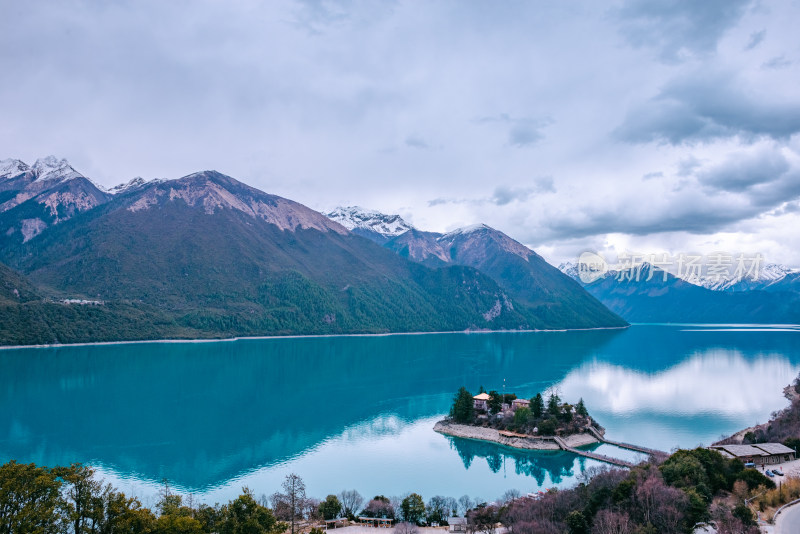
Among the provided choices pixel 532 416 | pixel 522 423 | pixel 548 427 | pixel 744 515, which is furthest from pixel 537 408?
pixel 744 515

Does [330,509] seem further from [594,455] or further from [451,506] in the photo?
[594,455]

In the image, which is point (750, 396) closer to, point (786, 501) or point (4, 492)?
point (786, 501)

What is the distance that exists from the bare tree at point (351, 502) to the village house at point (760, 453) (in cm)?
2648

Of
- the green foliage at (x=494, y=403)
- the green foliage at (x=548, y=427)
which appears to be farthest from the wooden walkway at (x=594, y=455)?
the green foliage at (x=494, y=403)

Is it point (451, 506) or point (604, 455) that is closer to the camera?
point (451, 506)

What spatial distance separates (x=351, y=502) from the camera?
122ft

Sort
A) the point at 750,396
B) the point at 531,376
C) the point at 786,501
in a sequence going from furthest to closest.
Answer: the point at 531,376
the point at 750,396
the point at 786,501

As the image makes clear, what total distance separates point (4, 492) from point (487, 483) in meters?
35.7

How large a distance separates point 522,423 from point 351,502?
28891 mm

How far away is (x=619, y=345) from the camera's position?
589 feet

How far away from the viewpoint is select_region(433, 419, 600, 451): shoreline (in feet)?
185

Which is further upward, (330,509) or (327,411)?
(330,509)

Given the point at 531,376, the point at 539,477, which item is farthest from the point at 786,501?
the point at 531,376

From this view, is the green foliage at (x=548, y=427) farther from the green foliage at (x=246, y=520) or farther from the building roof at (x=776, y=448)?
the green foliage at (x=246, y=520)
